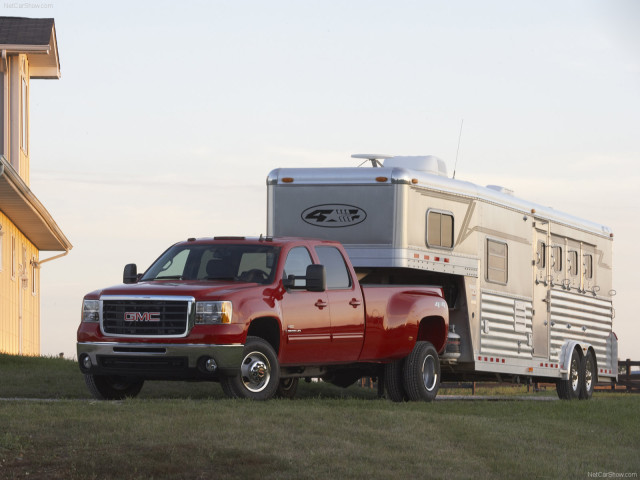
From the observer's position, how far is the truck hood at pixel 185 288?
13750 mm

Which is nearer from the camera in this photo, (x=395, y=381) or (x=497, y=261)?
(x=395, y=381)

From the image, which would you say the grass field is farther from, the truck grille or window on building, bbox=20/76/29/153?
window on building, bbox=20/76/29/153

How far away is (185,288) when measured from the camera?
13.9m

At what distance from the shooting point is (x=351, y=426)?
1229 cm

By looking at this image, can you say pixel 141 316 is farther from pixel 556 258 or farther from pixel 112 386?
pixel 556 258

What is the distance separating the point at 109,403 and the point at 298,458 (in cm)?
314

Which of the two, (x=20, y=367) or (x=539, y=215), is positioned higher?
(x=539, y=215)

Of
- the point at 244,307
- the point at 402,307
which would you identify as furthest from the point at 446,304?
the point at 244,307

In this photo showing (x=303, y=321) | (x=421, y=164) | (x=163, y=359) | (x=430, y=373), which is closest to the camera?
(x=163, y=359)

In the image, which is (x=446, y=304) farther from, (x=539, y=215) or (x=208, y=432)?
(x=208, y=432)

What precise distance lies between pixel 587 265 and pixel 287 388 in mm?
7046

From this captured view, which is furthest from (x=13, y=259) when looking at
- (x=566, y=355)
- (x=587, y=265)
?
(x=566, y=355)

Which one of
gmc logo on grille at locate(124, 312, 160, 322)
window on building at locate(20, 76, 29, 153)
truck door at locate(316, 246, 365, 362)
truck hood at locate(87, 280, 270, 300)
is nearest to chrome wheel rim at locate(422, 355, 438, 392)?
truck door at locate(316, 246, 365, 362)

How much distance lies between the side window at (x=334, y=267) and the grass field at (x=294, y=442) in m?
1.46
